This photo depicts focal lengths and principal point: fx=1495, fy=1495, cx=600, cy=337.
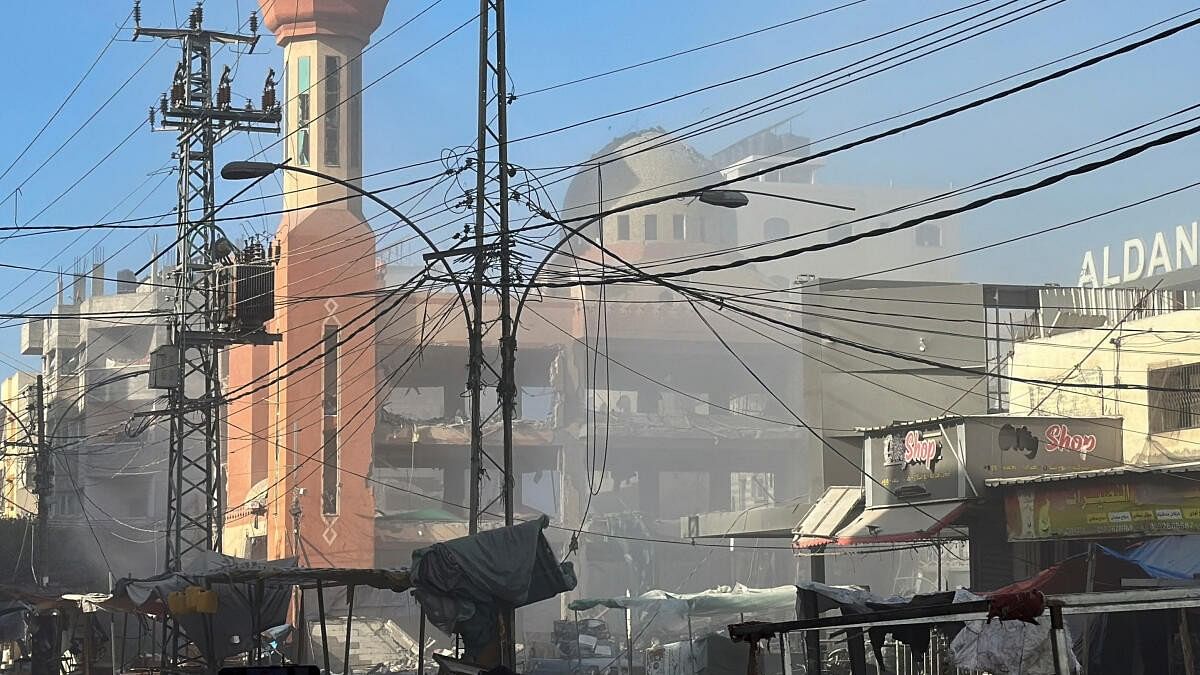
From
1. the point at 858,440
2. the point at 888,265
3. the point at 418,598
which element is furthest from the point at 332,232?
the point at 888,265

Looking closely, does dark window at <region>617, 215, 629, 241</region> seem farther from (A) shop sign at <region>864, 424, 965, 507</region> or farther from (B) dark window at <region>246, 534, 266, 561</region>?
(A) shop sign at <region>864, 424, 965, 507</region>

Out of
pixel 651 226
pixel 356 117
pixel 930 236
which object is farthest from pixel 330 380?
pixel 930 236

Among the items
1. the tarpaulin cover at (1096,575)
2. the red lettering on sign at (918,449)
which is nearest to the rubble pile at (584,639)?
the red lettering on sign at (918,449)

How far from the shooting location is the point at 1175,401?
3294 cm

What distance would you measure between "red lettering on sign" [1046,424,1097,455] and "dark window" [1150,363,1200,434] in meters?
1.39

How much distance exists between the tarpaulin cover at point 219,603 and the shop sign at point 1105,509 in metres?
14.4

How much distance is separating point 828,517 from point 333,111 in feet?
96.5

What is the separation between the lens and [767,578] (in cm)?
7219

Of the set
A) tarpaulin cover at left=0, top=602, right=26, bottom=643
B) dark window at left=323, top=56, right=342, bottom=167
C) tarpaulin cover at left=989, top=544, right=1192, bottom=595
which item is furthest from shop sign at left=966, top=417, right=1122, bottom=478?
dark window at left=323, top=56, right=342, bottom=167

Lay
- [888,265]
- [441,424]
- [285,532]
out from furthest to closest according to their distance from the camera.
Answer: [888,265] < [441,424] < [285,532]

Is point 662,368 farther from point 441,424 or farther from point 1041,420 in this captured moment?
point 1041,420

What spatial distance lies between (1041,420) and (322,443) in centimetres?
3081

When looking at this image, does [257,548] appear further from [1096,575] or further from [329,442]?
[1096,575]

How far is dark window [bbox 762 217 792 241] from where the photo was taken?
111 meters
